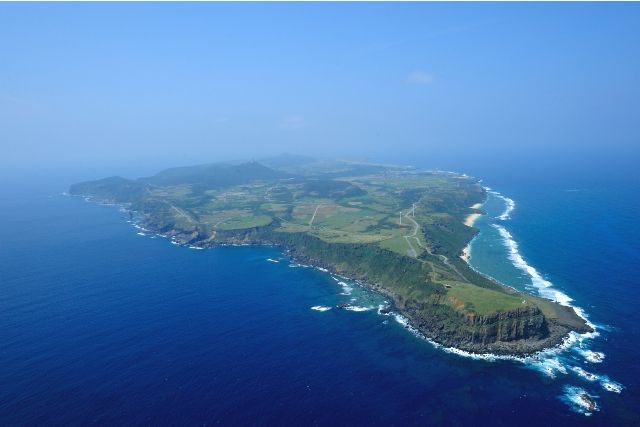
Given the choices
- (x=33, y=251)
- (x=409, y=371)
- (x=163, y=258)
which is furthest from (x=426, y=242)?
(x=33, y=251)

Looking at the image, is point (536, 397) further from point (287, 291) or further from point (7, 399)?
point (7, 399)

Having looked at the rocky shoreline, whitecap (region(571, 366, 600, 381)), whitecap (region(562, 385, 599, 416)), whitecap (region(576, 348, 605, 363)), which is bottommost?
whitecap (region(576, 348, 605, 363))

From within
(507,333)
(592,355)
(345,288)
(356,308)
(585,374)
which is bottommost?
(592,355)

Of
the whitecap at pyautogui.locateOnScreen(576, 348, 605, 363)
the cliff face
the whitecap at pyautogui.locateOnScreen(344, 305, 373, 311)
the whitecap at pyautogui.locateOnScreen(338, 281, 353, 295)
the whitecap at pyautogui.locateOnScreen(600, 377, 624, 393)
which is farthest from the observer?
the whitecap at pyautogui.locateOnScreen(338, 281, 353, 295)

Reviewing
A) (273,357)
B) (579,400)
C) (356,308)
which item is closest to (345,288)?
(356,308)

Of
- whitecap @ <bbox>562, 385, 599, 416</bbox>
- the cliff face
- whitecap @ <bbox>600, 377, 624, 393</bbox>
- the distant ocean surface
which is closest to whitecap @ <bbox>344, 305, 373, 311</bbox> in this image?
the distant ocean surface

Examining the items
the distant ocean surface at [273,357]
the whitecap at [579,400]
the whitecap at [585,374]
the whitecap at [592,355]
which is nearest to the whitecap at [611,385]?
the distant ocean surface at [273,357]

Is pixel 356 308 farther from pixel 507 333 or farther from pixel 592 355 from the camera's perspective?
pixel 592 355

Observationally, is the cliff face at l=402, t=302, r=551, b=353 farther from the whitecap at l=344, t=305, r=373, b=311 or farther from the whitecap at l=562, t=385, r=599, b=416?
the whitecap at l=344, t=305, r=373, b=311
